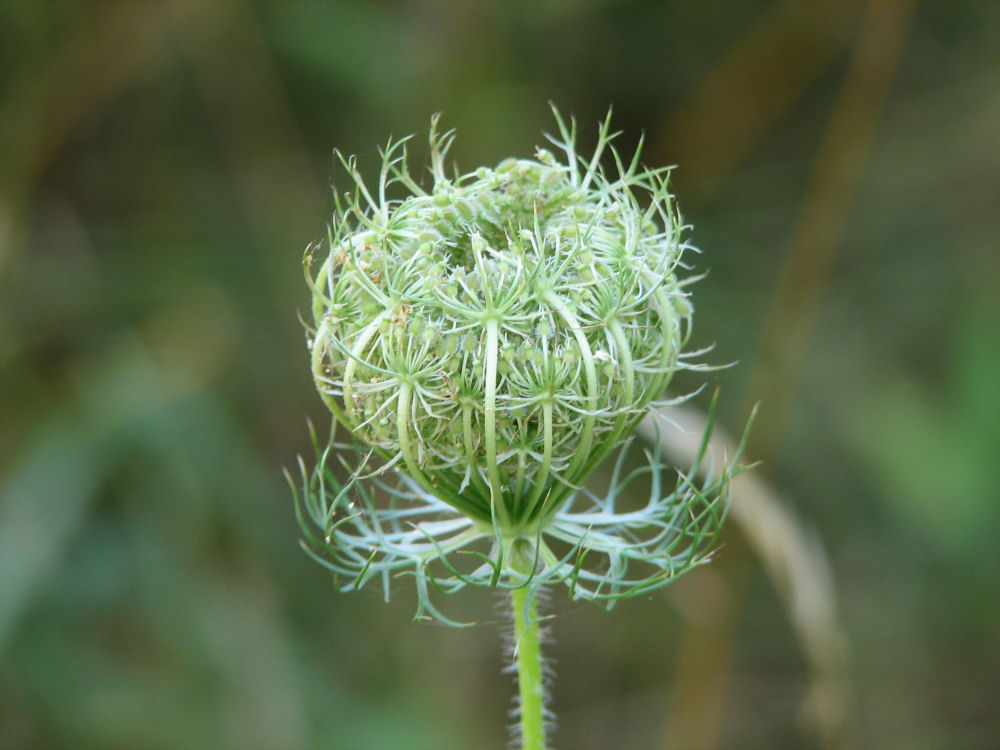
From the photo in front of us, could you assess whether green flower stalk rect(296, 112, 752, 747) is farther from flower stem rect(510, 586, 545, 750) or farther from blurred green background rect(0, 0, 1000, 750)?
blurred green background rect(0, 0, 1000, 750)

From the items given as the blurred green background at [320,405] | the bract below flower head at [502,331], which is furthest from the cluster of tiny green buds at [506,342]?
the blurred green background at [320,405]

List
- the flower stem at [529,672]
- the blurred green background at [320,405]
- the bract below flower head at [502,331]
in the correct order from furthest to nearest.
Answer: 1. the blurred green background at [320,405]
2. the flower stem at [529,672]
3. the bract below flower head at [502,331]

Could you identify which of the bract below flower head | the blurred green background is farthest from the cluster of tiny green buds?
the blurred green background

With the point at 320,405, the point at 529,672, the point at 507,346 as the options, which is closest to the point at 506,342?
the point at 507,346

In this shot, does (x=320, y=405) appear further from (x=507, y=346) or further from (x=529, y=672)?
(x=507, y=346)

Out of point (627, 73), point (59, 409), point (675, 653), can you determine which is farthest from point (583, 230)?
point (675, 653)

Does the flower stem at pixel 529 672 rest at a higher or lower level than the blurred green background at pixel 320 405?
lower

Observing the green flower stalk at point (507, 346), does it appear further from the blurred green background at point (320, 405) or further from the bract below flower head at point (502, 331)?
the blurred green background at point (320, 405)

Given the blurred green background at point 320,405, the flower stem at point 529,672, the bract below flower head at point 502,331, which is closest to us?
the bract below flower head at point 502,331
